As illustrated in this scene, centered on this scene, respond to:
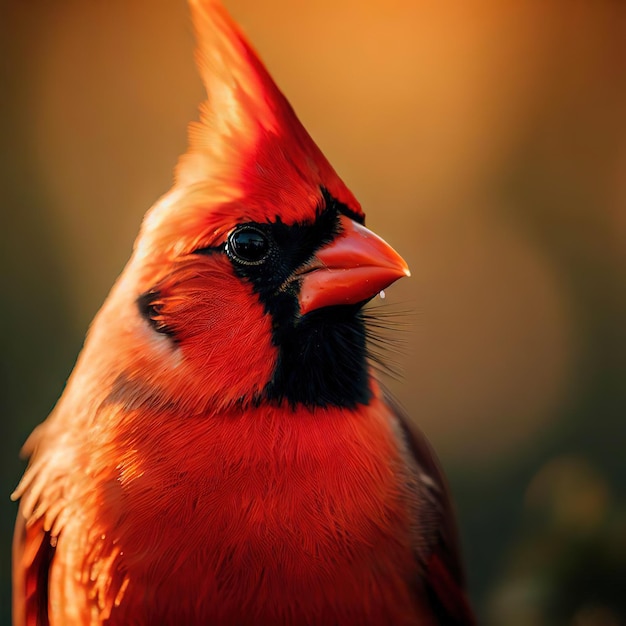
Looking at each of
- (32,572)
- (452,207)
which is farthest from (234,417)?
(452,207)

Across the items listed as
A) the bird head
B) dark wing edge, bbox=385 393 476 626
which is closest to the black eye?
the bird head

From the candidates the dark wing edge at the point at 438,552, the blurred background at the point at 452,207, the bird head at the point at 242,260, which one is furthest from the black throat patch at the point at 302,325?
the blurred background at the point at 452,207

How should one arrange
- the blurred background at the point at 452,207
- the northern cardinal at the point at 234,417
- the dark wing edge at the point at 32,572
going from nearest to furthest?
the northern cardinal at the point at 234,417, the dark wing edge at the point at 32,572, the blurred background at the point at 452,207

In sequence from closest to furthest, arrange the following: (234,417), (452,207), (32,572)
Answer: (234,417)
(32,572)
(452,207)

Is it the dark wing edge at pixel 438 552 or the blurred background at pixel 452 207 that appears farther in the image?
the blurred background at pixel 452 207

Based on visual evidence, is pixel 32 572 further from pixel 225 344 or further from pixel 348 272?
pixel 348 272

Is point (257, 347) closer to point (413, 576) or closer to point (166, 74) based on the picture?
point (413, 576)

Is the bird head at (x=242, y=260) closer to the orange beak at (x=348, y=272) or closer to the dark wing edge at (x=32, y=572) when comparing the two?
the orange beak at (x=348, y=272)
